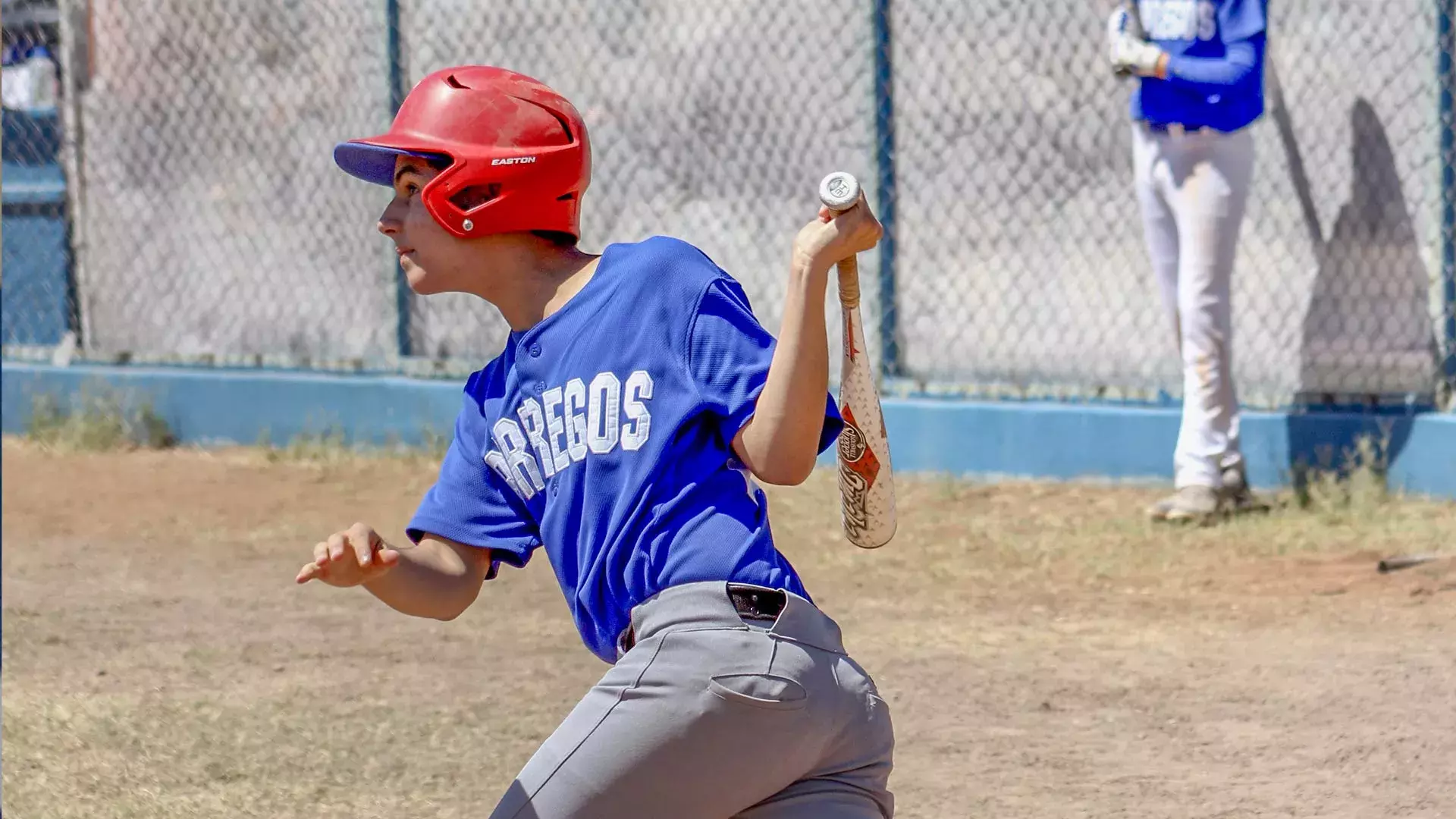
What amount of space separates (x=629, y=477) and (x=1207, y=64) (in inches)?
176

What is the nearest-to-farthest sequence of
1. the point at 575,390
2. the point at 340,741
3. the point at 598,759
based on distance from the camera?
1. the point at 598,759
2. the point at 575,390
3. the point at 340,741

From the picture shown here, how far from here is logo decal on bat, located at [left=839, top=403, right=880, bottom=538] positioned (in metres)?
2.67

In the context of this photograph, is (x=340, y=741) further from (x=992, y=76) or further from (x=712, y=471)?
(x=992, y=76)

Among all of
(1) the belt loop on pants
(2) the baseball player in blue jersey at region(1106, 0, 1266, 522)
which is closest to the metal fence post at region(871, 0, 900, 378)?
(2) the baseball player in blue jersey at region(1106, 0, 1266, 522)

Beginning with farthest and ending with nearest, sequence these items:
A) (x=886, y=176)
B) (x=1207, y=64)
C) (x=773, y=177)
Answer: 1. (x=773, y=177)
2. (x=886, y=176)
3. (x=1207, y=64)

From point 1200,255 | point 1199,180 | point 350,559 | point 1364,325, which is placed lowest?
point 1364,325

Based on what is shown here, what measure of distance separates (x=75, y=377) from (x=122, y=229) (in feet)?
2.78

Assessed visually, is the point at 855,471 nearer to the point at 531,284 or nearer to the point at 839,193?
the point at 839,193

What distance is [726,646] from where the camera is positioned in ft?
8.41

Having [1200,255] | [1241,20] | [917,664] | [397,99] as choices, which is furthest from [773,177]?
[917,664]

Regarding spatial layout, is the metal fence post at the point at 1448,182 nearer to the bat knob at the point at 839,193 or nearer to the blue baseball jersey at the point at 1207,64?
the blue baseball jersey at the point at 1207,64

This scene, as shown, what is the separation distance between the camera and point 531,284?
115 inches

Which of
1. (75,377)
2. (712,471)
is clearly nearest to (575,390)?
(712,471)

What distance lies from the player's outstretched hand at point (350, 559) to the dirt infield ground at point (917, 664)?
1.40m
